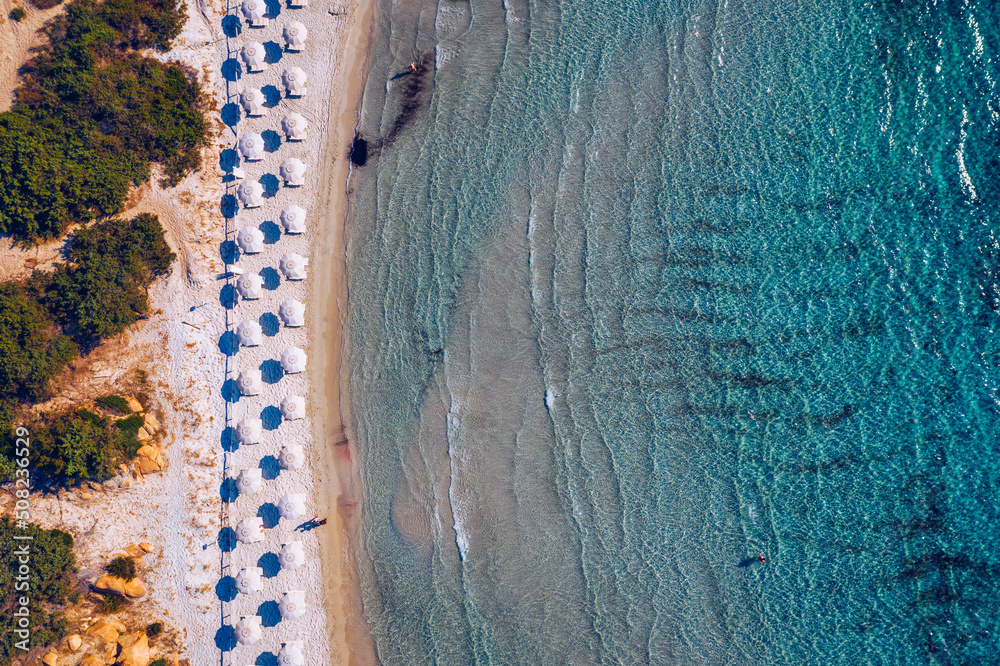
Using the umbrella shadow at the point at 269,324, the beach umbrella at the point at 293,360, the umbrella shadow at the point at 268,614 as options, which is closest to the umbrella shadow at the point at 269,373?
the beach umbrella at the point at 293,360

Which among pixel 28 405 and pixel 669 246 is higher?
pixel 669 246

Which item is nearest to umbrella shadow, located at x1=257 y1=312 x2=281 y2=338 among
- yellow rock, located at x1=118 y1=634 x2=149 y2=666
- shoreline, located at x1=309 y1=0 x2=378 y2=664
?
shoreline, located at x1=309 y1=0 x2=378 y2=664

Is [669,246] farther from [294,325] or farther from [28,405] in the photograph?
[28,405]

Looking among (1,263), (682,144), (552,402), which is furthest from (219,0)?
(552,402)

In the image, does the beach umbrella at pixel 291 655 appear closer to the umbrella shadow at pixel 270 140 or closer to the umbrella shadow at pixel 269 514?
the umbrella shadow at pixel 269 514

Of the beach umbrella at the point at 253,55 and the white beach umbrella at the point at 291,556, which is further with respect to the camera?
the beach umbrella at the point at 253,55
